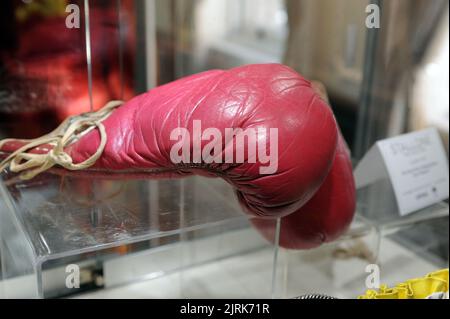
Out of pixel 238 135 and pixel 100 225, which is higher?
pixel 238 135

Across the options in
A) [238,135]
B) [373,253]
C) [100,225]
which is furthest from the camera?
[373,253]

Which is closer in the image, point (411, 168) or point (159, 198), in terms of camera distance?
point (159, 198)

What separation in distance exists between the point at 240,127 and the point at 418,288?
41cm

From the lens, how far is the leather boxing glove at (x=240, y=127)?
802mm

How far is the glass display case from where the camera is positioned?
3.13 ft

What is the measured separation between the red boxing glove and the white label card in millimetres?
356

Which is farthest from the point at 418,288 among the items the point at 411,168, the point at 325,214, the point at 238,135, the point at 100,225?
the point at 100,225

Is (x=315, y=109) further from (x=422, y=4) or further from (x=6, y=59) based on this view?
(x=6, y=59)

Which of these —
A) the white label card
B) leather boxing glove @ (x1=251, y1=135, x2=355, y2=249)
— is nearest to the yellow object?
leather boxing glove @ (x1=251, y1=135, x2=355, y2=249)

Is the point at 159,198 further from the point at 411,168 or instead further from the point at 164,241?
the point at 411,168

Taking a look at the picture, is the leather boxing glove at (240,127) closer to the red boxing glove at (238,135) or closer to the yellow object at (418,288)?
the red boxing glove at (238,135)

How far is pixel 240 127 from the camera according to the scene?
0.80 metres

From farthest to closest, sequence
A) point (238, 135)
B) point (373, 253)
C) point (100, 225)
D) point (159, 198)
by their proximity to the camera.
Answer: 1. point (373, 253)
2. point (159, 198)
3. point (100, 225)
4. point (238, 135)

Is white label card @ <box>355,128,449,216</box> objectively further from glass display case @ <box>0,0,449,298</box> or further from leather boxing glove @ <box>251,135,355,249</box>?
leather boxing glove @ <box>251,135,355,249</box>
